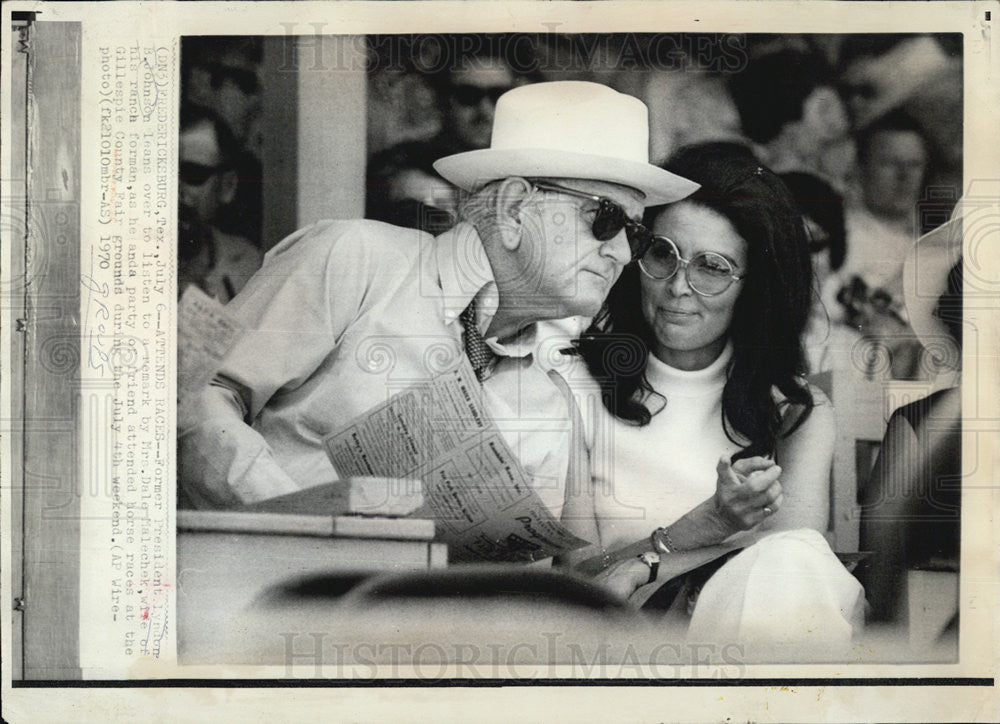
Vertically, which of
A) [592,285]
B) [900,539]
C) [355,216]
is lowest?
[900,539]

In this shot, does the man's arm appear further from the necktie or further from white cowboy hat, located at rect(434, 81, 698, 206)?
white cowboy hat, located at rect(434, 81, 698, 206)

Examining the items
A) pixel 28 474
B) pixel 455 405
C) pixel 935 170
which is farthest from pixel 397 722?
pixel 935 170

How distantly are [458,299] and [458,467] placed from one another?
61 centimetres

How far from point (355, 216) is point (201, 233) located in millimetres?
562

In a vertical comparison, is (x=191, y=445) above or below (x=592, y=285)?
below

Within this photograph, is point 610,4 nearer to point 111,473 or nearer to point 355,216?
point 355,216

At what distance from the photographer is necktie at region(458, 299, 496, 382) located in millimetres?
3641

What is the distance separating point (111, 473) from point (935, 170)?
321 cm

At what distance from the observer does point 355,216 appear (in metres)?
3.63

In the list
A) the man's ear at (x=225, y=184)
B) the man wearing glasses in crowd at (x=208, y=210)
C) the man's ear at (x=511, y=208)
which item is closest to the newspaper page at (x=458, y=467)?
the man's ear at (x=511, y=208)

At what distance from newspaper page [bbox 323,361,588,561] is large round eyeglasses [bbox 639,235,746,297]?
805 mm

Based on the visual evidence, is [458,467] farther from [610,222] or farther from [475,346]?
[610,222]

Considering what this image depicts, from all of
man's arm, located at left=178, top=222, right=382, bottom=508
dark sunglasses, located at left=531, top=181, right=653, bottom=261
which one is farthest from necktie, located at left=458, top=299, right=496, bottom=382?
dark sunglasses, located at left=531, top=181, right=653, bottom=261

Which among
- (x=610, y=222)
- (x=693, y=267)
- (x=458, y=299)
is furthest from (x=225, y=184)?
(x=693, y=267)
